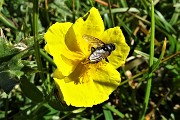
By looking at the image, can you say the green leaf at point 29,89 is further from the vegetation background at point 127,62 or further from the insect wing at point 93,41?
the insect wing at point 93,41

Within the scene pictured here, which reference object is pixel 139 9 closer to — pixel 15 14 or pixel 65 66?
pixel 15 14

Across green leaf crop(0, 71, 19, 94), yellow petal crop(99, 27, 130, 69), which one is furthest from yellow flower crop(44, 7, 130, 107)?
green leaf crop(0, 71, 19, 94)

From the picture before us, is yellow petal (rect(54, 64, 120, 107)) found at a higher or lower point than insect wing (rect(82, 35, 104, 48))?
lower

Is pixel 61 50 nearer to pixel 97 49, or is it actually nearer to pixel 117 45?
pixel 97 49

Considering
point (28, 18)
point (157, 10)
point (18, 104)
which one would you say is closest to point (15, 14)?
point (28, 18)

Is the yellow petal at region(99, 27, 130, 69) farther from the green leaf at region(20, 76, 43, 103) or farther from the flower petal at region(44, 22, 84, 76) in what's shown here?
the green leaf at region(20, 76, 43, 103)

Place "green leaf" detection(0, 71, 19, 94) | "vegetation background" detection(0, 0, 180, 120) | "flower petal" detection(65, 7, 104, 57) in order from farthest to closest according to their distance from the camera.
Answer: "vegetation background" detection(0, 0, 180, 120) → "flower petal" detection(65, 7, 104, 57) → "green leaf" detection(0, 71, 19, 94)

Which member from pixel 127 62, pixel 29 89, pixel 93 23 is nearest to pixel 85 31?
pixel 93 23
